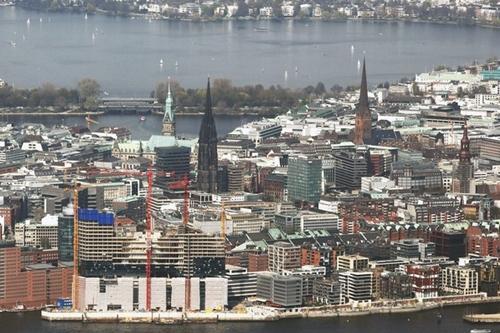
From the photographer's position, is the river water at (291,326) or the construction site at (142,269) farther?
the construction site at (142,269)

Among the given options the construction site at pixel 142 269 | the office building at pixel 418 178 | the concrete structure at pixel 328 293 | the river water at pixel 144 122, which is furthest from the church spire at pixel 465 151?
the construction site at pixel 142 269

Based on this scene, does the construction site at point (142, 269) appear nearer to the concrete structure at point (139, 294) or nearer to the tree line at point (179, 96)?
the concrete structure at point (139, 294)

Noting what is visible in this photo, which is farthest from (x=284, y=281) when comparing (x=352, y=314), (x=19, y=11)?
(x=19, y=11)

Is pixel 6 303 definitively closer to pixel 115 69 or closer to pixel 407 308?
pixel 407 308

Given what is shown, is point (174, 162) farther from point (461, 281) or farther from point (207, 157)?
point (461, 281)

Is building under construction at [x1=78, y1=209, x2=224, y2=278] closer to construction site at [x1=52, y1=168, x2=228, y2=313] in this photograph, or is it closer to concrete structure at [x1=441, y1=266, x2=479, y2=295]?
construction site at [x1=52, y1=168, x2=228, y2=313]

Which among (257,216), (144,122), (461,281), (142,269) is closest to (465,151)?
(257,216)
